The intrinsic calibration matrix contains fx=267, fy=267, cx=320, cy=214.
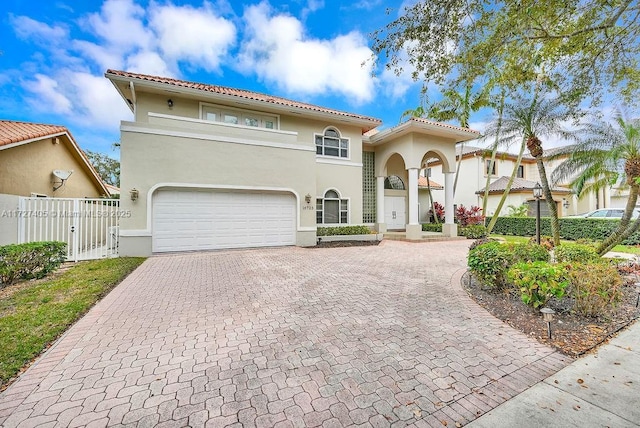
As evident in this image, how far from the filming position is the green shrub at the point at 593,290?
468cm

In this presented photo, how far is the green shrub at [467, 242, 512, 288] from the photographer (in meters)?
5.91

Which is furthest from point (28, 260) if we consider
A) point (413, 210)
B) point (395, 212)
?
point (395, 212)

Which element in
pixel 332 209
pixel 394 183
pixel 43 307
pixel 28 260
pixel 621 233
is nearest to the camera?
pixel 43 307

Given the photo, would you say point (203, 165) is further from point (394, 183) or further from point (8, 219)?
point (394, 183)

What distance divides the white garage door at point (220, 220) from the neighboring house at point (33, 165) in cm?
383

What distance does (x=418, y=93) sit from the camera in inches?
278

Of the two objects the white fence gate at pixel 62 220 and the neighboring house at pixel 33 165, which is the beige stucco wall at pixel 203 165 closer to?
the white fence gate at pixel 62 220

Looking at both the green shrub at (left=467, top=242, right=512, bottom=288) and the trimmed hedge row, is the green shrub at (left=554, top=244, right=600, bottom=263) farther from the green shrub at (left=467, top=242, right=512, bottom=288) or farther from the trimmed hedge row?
the trimmed hedge row

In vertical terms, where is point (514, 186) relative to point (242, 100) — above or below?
below

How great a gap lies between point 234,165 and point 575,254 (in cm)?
1230

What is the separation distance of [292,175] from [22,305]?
9.94 m

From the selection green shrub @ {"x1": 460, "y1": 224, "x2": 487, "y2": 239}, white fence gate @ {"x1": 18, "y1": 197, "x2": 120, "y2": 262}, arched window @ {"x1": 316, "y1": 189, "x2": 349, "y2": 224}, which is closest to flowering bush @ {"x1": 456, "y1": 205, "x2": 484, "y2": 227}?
green shrub @ {"x1": 460, "y1": 224, "x2": 487, "y2": 239}

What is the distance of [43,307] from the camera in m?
5.12

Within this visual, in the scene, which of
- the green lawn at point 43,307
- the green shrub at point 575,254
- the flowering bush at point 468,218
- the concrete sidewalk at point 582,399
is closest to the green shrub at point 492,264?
the concrete sidewalk at point 582,399
